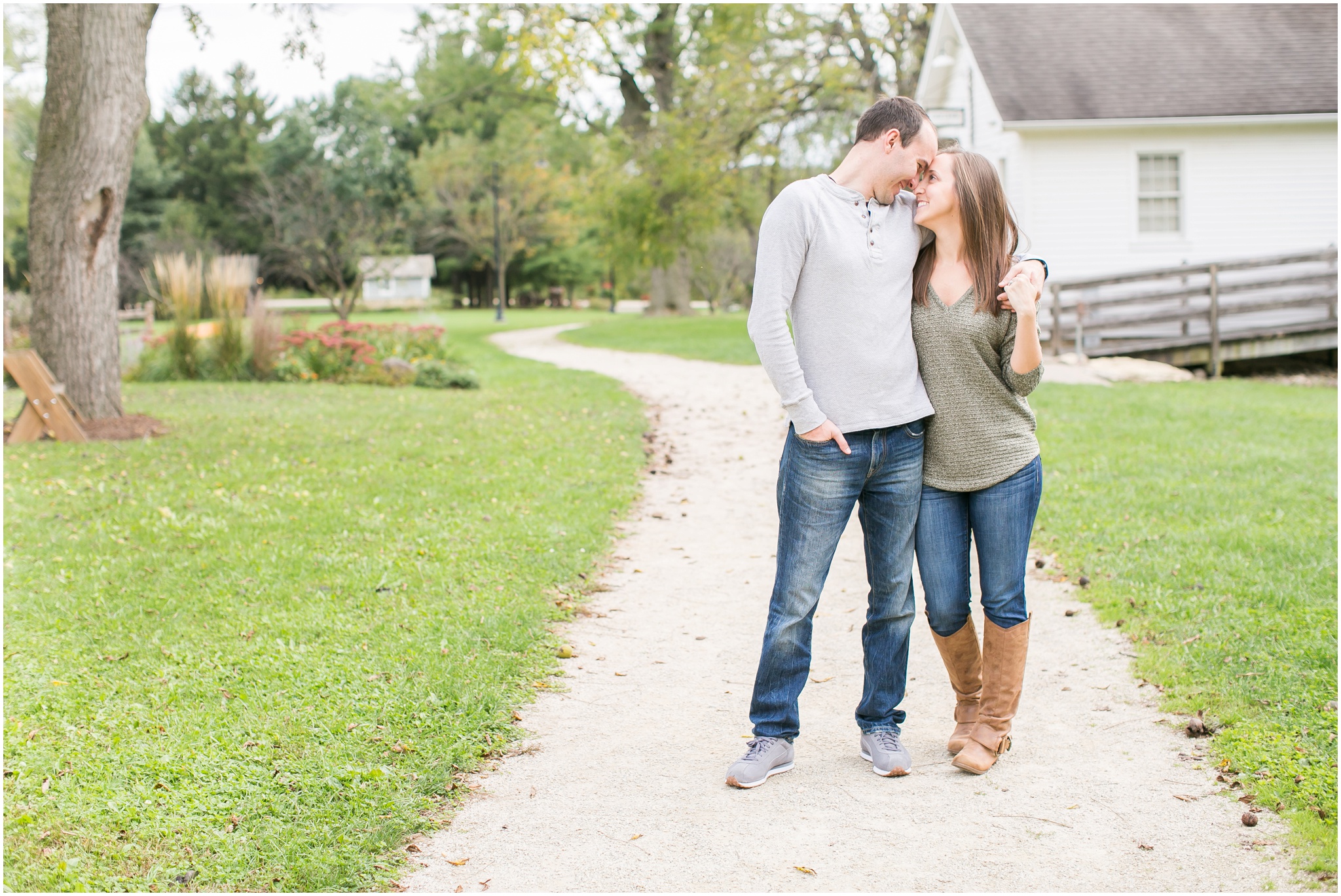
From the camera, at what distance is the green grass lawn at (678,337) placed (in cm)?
2022

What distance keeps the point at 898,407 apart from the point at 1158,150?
17.9m

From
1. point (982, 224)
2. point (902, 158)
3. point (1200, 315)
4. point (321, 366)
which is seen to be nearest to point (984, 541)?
point (982, 224)

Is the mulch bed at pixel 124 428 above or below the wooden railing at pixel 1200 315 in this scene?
below

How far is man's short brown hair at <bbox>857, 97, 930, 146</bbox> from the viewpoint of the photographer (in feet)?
10.6

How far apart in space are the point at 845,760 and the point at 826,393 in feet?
4.16

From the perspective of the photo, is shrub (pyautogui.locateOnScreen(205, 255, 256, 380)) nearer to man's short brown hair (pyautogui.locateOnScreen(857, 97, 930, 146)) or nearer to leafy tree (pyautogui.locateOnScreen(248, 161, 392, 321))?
leafy tree (pyautogui.locateOnScreen(248, 161, 392, 321))

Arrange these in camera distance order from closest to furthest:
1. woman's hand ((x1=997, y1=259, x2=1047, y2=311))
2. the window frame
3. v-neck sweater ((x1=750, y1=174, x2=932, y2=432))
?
v-neck sweater ((x1=750, y1=174, x2=932, y2=432)), woman's hand ((x1=997, y1=259, x2=1047, y2=311)), the window frame

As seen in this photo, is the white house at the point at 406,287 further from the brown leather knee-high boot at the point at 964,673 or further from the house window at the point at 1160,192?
the brown leather knee-high boot at the point at 964,673

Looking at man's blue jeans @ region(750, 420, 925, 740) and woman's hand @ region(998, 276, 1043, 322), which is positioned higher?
woman's hand @ region(998, 276, 1043, 322)

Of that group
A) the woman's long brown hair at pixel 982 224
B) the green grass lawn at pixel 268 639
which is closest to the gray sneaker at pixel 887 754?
the green grass lawn at pixel 268 639

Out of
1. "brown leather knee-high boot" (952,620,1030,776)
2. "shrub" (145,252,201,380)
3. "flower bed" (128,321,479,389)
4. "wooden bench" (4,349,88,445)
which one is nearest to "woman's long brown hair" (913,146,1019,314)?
"brown leather knee-high boot" (952,620,1030,776)

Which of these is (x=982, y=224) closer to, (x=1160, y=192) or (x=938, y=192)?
(x=938, y=192)

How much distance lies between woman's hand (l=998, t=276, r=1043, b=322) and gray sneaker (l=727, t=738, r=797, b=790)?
1530mm

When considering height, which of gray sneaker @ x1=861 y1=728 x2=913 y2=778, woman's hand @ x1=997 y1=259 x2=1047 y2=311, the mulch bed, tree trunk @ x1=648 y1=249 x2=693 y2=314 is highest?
tree trunk @ x1=648 y1=249 x2=693 y2=314
